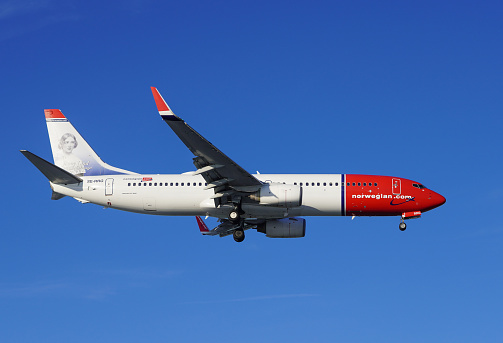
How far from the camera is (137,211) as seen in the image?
54094 millimetres

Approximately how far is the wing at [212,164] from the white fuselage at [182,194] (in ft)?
4.55

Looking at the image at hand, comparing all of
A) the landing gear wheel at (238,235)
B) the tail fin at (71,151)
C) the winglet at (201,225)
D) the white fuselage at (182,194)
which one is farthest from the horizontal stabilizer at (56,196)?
the landing gear wheel at (238,235)

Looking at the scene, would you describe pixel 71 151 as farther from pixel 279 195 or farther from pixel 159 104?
pixel 279 195

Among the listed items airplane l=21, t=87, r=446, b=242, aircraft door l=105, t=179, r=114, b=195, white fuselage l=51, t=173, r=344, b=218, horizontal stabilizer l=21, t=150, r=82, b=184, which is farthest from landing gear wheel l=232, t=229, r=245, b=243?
horizontal stabilizer l=21, t=150, r=82, b=184

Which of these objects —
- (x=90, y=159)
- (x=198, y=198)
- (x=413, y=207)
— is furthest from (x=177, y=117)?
(x=413, y=207)

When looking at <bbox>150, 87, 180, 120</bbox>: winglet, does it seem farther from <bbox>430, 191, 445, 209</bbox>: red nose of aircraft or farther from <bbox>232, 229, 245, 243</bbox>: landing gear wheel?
<bbox>430, 191, 445, 209</bbox>: red nose of aircraft

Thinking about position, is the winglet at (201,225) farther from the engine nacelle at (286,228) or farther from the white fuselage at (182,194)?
the white fuselage at (182,194)

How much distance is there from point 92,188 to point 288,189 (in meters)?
14.1

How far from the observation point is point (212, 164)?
49688 millimetres

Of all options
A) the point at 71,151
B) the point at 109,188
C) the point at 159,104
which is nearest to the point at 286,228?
the point at 109,188

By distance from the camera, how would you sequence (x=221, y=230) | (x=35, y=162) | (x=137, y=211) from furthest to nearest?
(x=221, y=230), (x=137, y=211), (x=35, y=162)

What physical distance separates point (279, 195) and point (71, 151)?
655 inches

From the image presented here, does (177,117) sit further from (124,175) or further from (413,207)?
(413,207)

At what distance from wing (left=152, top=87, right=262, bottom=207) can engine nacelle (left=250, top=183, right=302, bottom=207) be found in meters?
0.56
